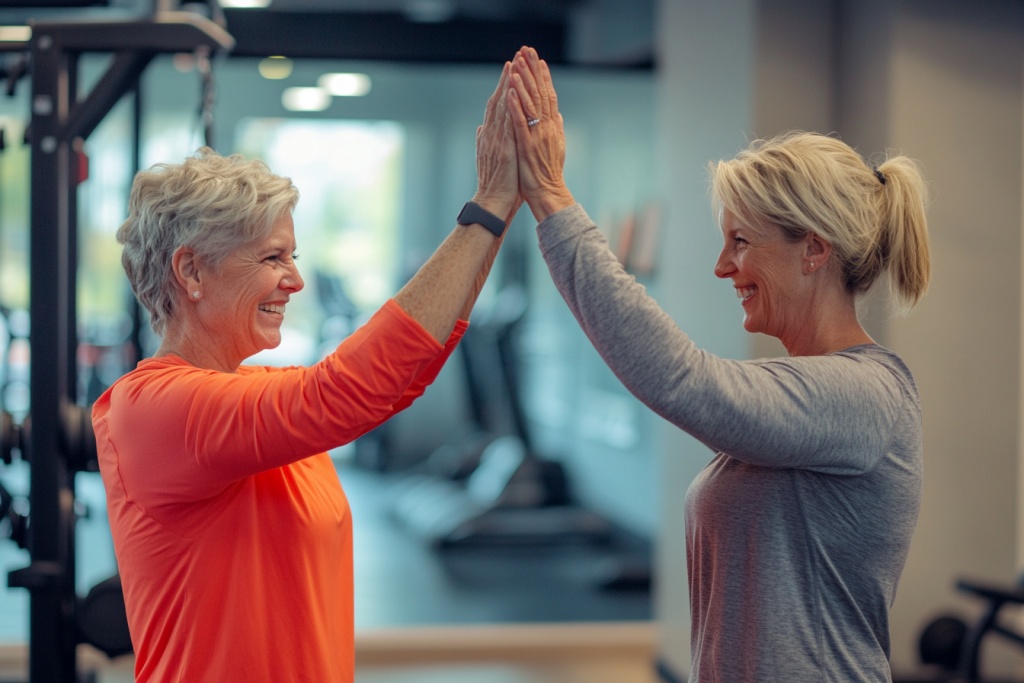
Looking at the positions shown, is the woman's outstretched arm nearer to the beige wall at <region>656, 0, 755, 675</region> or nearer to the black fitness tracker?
the black fitness tracker

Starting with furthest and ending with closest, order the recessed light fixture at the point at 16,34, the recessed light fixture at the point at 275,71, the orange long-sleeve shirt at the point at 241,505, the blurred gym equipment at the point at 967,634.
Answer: the recessed light fixture at the point at 275,71 → the blurred gym equipment at the point at 967,634 → the recessed light fixture at the point at 16,34 → the orange long-sleeve shirt at the point at 241,505

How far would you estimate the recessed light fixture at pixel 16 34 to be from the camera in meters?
1.84

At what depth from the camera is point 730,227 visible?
1.21 meters

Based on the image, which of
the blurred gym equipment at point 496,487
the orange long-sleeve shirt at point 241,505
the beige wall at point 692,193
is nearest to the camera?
the orange long-sleeve shirt at point 241,505

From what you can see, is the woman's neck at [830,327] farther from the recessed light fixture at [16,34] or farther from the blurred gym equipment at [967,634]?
the blurred gym equipment at [967,634]

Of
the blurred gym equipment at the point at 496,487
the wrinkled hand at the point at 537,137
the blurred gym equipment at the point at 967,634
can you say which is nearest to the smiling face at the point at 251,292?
the wrinkled hand at the point at 537,137

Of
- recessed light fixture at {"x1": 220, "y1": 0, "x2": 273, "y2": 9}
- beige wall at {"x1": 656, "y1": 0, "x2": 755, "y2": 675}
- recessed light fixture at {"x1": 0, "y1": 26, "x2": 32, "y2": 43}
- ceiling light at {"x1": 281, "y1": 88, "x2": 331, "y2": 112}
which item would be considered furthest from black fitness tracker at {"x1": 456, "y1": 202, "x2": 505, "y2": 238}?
ceiling light at {"x1": 281, "y1": 88, "x2": 331, "y2": 112}

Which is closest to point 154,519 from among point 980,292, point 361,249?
point 980,292

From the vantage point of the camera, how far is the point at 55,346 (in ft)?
5.73

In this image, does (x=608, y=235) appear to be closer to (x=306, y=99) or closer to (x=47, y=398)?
(x=306, y=99)

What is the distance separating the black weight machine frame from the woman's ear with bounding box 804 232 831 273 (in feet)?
4.51

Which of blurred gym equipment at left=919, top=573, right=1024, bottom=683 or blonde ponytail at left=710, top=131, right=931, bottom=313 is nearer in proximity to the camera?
blonde ponytail at left=710, top=131, right=931, bottom=313

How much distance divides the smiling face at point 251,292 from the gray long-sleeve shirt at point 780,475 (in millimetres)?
358

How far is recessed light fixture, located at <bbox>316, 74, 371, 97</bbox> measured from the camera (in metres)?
7.46
